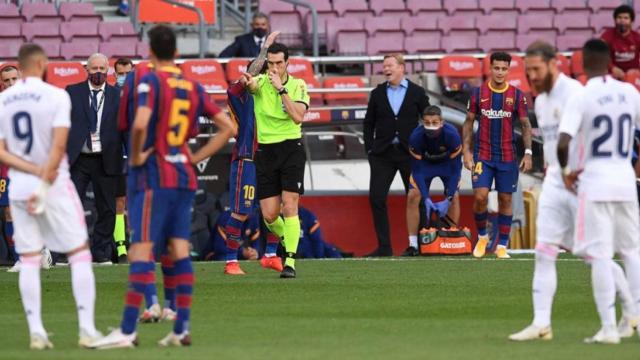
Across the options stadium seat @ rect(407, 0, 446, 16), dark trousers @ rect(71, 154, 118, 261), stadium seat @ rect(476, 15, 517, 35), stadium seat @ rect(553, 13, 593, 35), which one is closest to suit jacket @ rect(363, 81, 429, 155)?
dark trousers @ rect(71, 154, 118, 261)

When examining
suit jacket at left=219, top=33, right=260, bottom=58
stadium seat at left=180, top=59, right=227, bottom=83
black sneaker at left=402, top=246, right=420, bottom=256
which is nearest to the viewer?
black sneaker at left=402, top=246, right=420, bottom=256

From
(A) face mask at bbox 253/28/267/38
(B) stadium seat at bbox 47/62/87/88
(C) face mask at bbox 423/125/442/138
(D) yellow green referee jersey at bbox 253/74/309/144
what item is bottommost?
(C) face mask at bbox 423/125/442/138

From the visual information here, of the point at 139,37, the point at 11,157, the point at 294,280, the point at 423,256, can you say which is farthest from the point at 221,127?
the point at 139,37

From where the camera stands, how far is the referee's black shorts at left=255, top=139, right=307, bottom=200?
15500 millimetres

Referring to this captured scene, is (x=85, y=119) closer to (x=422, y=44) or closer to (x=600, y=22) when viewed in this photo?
(x=422, y=44)

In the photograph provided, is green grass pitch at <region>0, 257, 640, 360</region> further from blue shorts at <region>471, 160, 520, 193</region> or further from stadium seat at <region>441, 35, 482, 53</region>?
stadium seat at <region>441, 35, 482, 53</region>

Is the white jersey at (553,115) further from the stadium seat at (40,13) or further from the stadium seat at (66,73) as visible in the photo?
the stadium seat at (40,13)

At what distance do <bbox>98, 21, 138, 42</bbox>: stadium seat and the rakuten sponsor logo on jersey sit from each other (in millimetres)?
8029

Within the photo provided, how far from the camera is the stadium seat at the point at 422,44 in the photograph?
84.9 feet

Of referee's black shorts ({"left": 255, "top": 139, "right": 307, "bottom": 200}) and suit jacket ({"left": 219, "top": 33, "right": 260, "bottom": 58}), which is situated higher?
suit jacket ({"left": 219, "top": 33, "right": 260, "bottom": 58})

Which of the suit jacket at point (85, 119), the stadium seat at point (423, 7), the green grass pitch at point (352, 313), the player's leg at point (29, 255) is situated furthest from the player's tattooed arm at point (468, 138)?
the stadium seat at point (423, 7)

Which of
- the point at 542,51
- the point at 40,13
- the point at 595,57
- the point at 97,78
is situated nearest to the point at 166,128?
the point at 542,51

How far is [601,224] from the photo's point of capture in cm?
1025

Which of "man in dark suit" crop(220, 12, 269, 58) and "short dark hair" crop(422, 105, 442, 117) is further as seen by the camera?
"man in dark suit" crop(220, 12, 269, 58)
